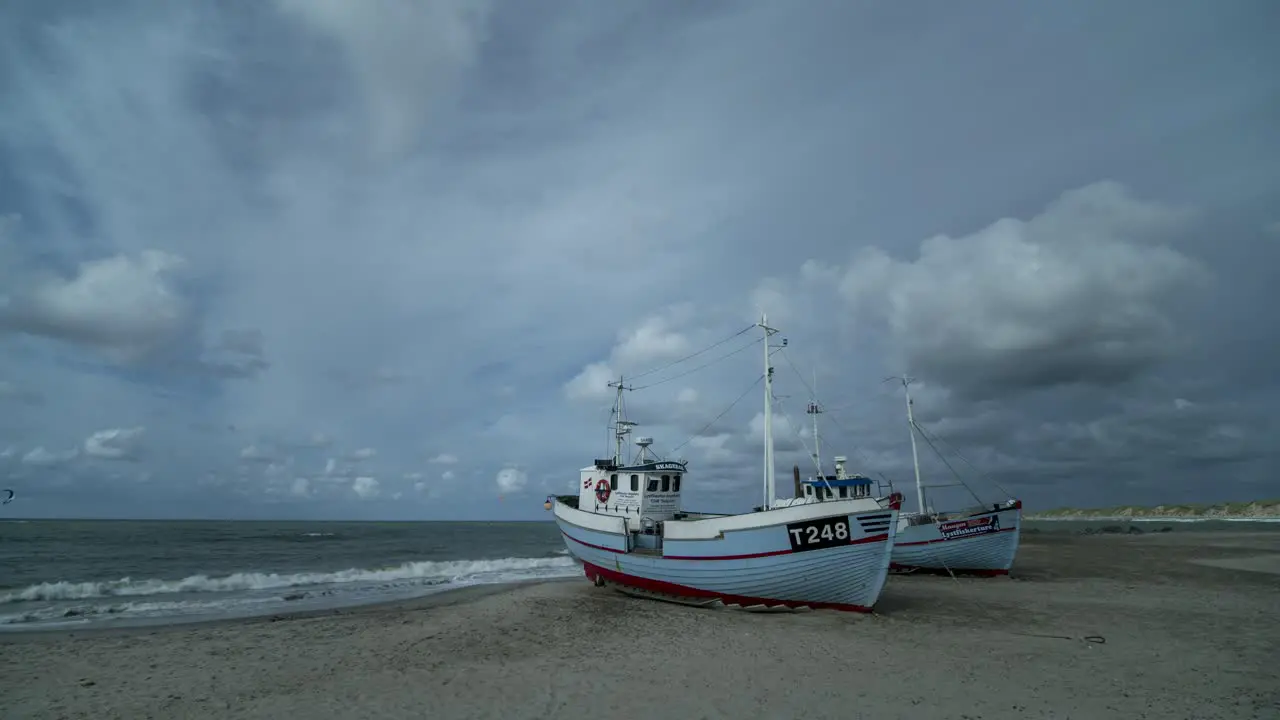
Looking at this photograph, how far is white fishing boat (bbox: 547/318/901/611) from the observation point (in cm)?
1614

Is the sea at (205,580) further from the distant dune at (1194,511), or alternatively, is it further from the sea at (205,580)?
the distant dune at (1194,511)

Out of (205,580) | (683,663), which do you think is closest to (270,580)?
(205,580)

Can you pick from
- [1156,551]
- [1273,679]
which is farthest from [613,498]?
[1156,551]

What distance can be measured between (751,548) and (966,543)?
15025 mm

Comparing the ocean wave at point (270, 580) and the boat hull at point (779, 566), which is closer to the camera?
the boat hull at point (779, 566)

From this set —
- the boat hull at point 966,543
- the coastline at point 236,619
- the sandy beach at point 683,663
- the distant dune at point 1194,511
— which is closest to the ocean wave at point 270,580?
the coastline at point 236,619

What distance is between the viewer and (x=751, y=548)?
17.1 meters

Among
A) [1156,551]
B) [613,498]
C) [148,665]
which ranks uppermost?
[613,498]

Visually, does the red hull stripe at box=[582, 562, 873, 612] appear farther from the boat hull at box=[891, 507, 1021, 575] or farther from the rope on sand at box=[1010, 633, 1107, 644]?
the boat hull at box=[891, 507, 1021, 575]

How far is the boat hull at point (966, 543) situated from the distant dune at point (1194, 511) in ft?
347

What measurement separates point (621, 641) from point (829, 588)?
20.6 ft

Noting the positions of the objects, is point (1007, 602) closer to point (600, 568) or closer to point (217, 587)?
point (600, 568)

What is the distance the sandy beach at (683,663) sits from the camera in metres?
9.25

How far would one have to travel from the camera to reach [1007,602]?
1931 cm
